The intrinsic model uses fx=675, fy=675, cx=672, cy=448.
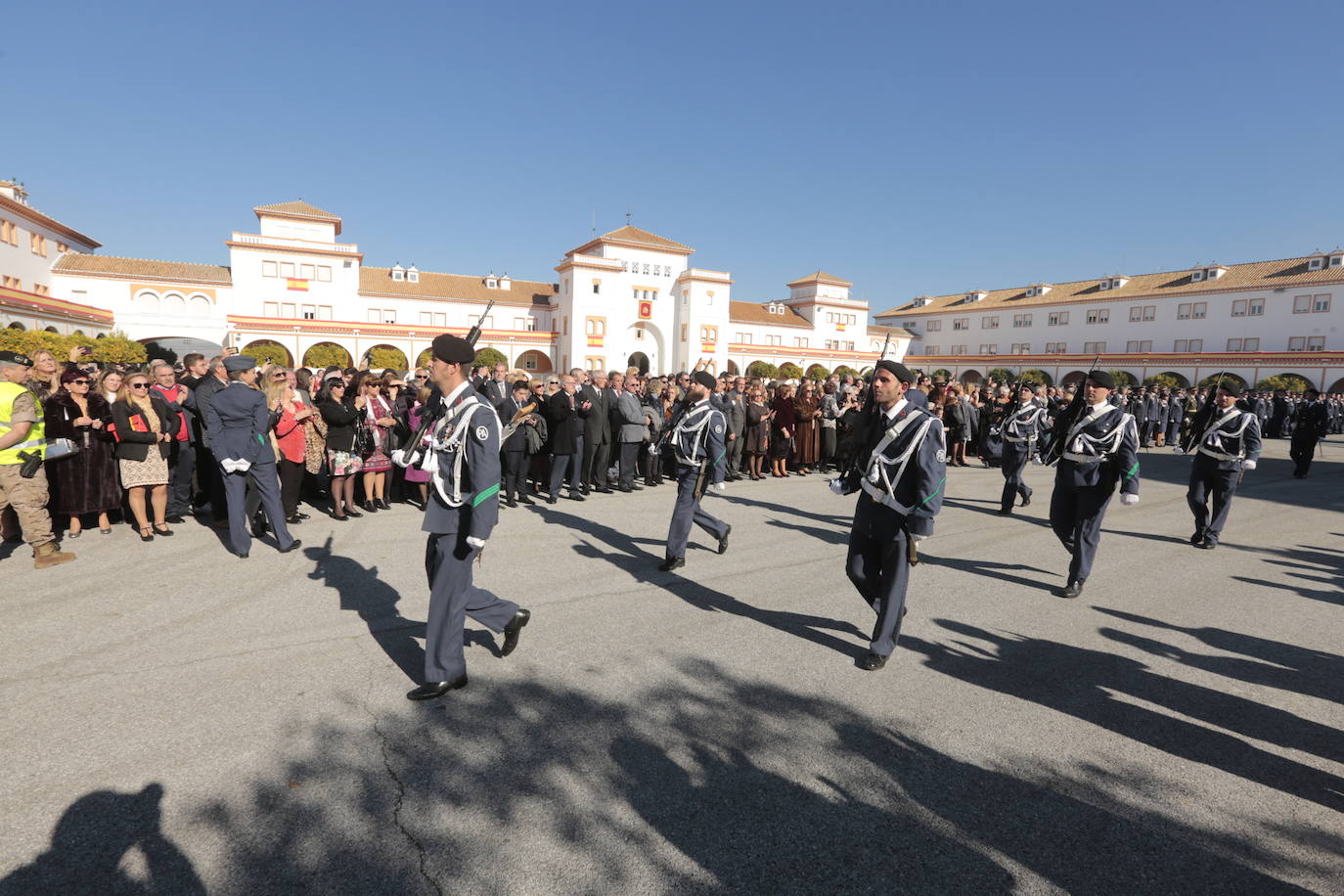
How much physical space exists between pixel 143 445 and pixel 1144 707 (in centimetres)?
895

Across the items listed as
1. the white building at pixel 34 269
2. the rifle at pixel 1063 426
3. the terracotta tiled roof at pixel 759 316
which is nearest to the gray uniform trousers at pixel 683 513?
the rifle at pixel 1063 426

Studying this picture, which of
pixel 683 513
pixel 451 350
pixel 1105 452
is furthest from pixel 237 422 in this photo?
pixel 1105 452

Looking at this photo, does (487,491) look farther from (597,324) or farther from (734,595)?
(597,324)

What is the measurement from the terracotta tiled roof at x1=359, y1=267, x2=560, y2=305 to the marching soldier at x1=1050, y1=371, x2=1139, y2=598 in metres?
59.1

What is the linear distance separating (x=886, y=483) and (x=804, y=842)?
2.40 meters

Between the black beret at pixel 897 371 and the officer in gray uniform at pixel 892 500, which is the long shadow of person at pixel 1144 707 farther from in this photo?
the black beret at pixel 897 371

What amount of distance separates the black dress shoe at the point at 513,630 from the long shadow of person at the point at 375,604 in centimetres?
53

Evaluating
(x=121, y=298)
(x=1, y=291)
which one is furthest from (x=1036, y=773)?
(x=121, y=298)

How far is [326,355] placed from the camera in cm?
4747

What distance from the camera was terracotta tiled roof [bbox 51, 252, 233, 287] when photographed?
5056 cm

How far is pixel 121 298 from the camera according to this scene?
51.7 metres

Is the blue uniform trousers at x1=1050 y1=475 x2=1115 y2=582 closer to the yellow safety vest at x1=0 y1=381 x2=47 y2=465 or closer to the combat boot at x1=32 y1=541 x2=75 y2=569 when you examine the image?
the combat boot at x1=32 y1=541 x2=75 y2=569

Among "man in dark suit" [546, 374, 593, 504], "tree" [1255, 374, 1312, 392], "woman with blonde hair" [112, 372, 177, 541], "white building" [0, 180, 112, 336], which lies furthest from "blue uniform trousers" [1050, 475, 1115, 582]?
"tree" [1255, 374, 1312, 392]

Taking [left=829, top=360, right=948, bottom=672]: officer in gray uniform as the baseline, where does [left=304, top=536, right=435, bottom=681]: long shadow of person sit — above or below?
below
